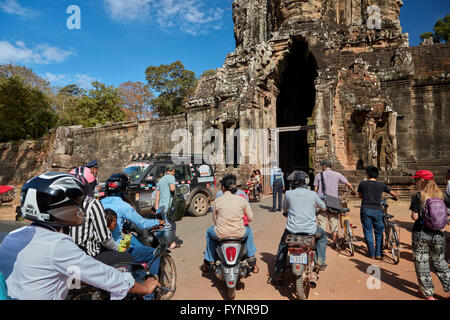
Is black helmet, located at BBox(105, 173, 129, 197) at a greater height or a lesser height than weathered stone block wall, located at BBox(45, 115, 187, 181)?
lesser

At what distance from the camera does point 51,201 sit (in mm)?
1566

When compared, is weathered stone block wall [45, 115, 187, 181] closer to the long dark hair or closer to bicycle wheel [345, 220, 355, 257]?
bicycle wheel [345, 220, 355, 257]

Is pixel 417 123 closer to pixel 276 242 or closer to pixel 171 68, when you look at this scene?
pixel 276 242

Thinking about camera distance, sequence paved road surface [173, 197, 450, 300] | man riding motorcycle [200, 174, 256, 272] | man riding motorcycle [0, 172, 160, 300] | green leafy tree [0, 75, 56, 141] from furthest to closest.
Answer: green leafy tree [0, 75, 56, 141], paved road surface [173, 197, 450, 300], man riding motorcycle [200, 174, 256, 272], man riding motorcycle [0, 172, 160, 300]

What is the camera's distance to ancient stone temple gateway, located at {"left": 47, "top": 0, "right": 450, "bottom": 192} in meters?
12.6

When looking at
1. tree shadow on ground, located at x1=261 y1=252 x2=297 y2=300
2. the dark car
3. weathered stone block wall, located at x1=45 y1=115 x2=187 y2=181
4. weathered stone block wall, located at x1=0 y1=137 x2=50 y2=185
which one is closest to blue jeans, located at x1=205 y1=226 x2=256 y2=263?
tree shadow on ground, located at x1=261 y1=252 x2=297 y2=300

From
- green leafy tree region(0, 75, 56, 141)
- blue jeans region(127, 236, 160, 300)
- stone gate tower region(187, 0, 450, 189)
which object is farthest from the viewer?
green leafy tree region(0, 75, 56, 141)

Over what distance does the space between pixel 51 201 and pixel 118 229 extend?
165 centimetres

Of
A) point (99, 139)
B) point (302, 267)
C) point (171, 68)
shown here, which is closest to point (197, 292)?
point (302, 267)

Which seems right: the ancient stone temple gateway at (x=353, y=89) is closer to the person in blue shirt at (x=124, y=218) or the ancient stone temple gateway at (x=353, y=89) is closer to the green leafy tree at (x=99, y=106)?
the person in blue shirt at (x=124, y=218)

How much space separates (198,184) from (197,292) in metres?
6.05

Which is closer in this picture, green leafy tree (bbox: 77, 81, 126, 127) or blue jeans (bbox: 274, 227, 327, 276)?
blue jeans (bbox: 274, 227, 327, 276)

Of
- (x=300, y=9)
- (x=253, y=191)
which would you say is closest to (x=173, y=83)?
(x=300, y=9)
